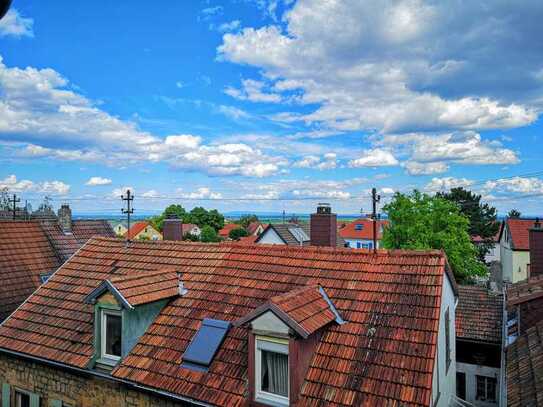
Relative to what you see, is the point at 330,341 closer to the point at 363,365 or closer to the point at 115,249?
the point at 363,365

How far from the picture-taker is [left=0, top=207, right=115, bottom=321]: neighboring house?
1625 centimetres

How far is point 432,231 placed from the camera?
33.1m

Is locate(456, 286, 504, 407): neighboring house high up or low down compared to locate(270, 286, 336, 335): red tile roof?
down

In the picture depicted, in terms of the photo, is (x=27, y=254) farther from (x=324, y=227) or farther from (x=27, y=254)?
(x=324, y=227)

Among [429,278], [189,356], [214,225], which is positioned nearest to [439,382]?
[429,278]

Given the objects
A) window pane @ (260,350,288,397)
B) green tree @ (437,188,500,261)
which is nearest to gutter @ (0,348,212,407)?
window pane @ (260,350,288,397)

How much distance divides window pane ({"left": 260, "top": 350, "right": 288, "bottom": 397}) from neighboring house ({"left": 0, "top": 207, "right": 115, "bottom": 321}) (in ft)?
40.3

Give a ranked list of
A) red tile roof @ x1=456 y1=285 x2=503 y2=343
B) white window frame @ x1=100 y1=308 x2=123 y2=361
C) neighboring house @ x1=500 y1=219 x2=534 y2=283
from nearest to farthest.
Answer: white window frame @ x1=100 y1=308 x2=123 y2=361, red tile roof @ x1=456 y1=285 x2=503 y2=343, neighboring house @ x1=500 y1=219 x2=534 y2=283

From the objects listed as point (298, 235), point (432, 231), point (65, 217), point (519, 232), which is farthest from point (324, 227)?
point (519, 232)

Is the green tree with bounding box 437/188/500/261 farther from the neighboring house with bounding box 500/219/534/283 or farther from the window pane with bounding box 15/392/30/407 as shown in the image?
the window pane with bounding box 15/392/30/407

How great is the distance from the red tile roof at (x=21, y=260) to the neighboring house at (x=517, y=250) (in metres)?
36.7

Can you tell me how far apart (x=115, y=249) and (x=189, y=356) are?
252 inches

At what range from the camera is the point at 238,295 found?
33.1ft

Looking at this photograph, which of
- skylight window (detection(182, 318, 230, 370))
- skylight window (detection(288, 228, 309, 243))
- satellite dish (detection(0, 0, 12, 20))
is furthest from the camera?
skylight window (detection(288, 228, 309, 243))
